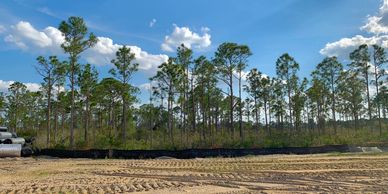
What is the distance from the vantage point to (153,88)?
36.2 metres

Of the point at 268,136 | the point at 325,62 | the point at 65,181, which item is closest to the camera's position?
the point at 65,181

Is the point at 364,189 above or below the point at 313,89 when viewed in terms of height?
below

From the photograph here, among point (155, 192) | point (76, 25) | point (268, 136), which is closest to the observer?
point (155, 192)

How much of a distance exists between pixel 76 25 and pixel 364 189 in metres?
26.6

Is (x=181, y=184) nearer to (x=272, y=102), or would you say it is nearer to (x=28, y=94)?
(x=272, y=102)

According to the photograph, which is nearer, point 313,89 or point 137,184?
point 137,184

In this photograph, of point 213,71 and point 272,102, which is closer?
point 213,71

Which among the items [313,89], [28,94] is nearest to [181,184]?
[313,89]

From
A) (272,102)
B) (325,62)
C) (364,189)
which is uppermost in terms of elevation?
(325,62)

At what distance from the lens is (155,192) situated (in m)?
8.70

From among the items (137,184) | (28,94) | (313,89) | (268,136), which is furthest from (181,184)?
(28,94)

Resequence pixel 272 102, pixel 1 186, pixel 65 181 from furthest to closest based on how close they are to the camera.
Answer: pixel 272 102 < pixel 65 181 < pixel 1 186

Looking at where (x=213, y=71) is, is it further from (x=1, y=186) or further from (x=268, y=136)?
(x=1, y=186)

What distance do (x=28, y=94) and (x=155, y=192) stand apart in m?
41.7
